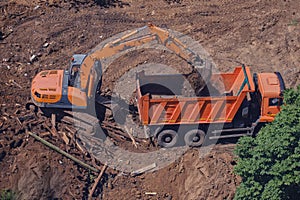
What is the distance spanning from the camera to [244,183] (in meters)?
16.4

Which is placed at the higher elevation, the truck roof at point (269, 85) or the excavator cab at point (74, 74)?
the truck roof at point (269, 85)

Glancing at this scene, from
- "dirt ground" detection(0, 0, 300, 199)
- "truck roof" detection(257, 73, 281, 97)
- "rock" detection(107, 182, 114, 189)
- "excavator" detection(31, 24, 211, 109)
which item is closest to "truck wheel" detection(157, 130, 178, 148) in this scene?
"dirt ground" detection(0, 0, 300, 199)

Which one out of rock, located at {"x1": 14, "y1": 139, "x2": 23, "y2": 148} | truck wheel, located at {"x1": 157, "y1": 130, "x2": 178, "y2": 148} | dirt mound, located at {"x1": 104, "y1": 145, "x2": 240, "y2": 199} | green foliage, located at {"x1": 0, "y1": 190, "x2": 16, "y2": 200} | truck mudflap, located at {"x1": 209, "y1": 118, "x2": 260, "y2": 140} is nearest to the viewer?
green foliage, located at {"x1": 0, "y1": 190, "x2": 16, "y2": 200}

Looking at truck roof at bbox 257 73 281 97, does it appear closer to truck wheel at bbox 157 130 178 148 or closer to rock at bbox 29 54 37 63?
truck wheel at bbox 157 130 178 148

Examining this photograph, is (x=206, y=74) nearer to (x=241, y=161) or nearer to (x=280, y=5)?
(x=241, y=161)

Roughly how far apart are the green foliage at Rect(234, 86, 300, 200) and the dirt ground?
1667 millimetres

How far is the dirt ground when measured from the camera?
17703mm

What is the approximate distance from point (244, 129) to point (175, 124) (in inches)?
108

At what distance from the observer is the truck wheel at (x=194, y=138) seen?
1922cm

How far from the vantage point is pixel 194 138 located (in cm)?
1934

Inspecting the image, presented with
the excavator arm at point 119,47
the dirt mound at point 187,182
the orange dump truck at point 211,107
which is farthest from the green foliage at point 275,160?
the excavator arm at point 119,47

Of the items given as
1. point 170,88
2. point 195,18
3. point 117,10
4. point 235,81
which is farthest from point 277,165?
point 117,10

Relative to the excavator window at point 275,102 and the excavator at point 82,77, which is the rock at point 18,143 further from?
the excavator window at point 275,102

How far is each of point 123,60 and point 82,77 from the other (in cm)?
427
